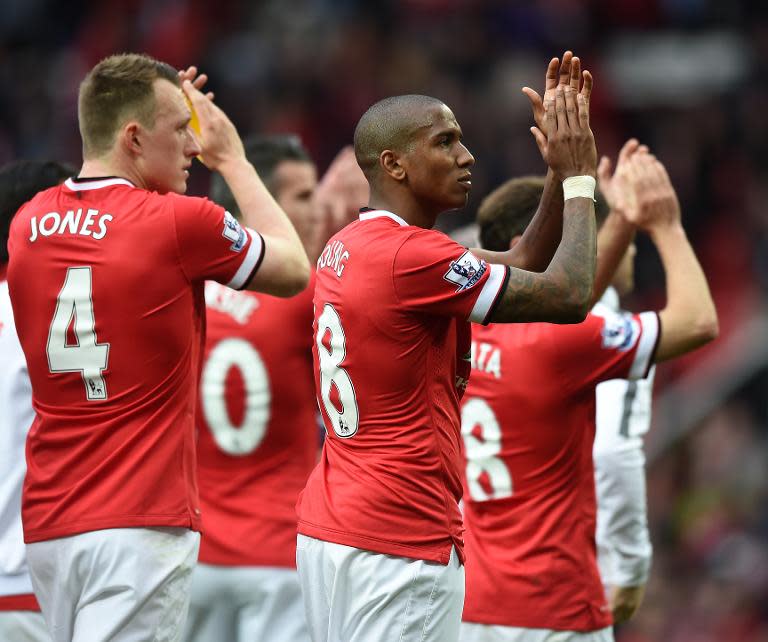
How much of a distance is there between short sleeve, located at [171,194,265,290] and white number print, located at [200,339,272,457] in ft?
4.36

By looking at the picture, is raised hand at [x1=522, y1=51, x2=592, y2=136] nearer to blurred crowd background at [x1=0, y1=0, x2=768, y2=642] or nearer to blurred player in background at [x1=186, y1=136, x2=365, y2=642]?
blurred player in background at [x1=186, y1=136, x2=365, y2=642]

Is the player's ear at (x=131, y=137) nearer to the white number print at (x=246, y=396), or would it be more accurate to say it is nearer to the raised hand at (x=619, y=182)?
the white number print at (x=246, y=396)

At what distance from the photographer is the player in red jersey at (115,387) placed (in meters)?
4.35

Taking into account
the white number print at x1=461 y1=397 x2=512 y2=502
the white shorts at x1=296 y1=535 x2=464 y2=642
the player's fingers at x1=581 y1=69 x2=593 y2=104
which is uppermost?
the player's fingers at x1=581 y1=69 x2=593 y2=104

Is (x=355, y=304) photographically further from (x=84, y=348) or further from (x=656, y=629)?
(x=656, y=629)

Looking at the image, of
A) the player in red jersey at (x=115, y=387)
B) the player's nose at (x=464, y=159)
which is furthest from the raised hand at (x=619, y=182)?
the player in red jersey at (x=115, y=387)

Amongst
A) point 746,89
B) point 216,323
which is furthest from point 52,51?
point 216,323

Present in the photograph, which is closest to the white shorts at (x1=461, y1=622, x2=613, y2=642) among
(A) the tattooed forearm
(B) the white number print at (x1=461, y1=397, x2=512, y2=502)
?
(B) the white number print at (x1=461, y1=397, x2=512, y2=502)

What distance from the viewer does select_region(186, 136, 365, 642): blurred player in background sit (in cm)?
575

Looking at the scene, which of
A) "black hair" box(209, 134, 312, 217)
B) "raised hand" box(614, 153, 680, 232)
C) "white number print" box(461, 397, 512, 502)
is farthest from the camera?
"black hair" box(209, 134, 312, 217)

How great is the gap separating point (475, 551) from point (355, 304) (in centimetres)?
140

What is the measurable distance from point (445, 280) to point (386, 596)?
96 centimetres

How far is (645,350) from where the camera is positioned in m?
5.13

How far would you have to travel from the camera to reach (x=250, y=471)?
5.80 metres
